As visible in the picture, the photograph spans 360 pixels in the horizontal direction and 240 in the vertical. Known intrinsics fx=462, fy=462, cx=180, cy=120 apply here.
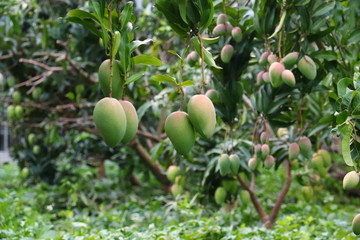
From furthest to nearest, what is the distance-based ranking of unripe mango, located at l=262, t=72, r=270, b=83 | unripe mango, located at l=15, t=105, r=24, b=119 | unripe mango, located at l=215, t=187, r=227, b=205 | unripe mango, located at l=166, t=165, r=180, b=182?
unripe mango, located at l=15, t=105, r=24, b=119 → unripe mango, located at l=166, t=165, r=180, b=182 → unripe mango, located at l=215, t=187, r=227, b=205 → unripe mango, located at l=262, t=72, r=270, b=83

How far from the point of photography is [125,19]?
0.76 meters

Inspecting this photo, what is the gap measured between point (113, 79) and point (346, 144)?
421 mm

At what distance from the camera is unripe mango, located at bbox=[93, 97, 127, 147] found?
2.27 feet

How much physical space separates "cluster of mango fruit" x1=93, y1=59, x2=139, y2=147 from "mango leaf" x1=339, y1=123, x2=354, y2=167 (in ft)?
1.21

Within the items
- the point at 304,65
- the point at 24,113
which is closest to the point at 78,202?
the point at 24,113

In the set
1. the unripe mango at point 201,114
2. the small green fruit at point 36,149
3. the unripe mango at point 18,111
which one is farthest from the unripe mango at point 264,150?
the small green fruit at point 36,149

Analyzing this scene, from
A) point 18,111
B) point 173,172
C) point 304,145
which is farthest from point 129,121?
point 18,111

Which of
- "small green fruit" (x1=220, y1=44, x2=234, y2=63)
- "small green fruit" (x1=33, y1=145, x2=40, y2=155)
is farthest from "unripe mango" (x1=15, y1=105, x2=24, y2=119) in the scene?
"small green fruit" (x1=220, y1=44, x2=234, y2=63)

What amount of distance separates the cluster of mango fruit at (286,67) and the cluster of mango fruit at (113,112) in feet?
1.62

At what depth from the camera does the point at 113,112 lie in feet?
2.27

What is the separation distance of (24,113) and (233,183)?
168 cm

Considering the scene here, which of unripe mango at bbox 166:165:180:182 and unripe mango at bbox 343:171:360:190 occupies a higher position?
unripe mango at bbox 343:171:360:190

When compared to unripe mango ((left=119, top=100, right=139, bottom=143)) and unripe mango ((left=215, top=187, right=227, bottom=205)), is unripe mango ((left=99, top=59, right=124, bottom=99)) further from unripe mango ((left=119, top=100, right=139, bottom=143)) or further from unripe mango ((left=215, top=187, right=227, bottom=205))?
unripe mango ((left=215, top=187, right=227, bottom=205))

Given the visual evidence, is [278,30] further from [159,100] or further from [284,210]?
[284,210]
